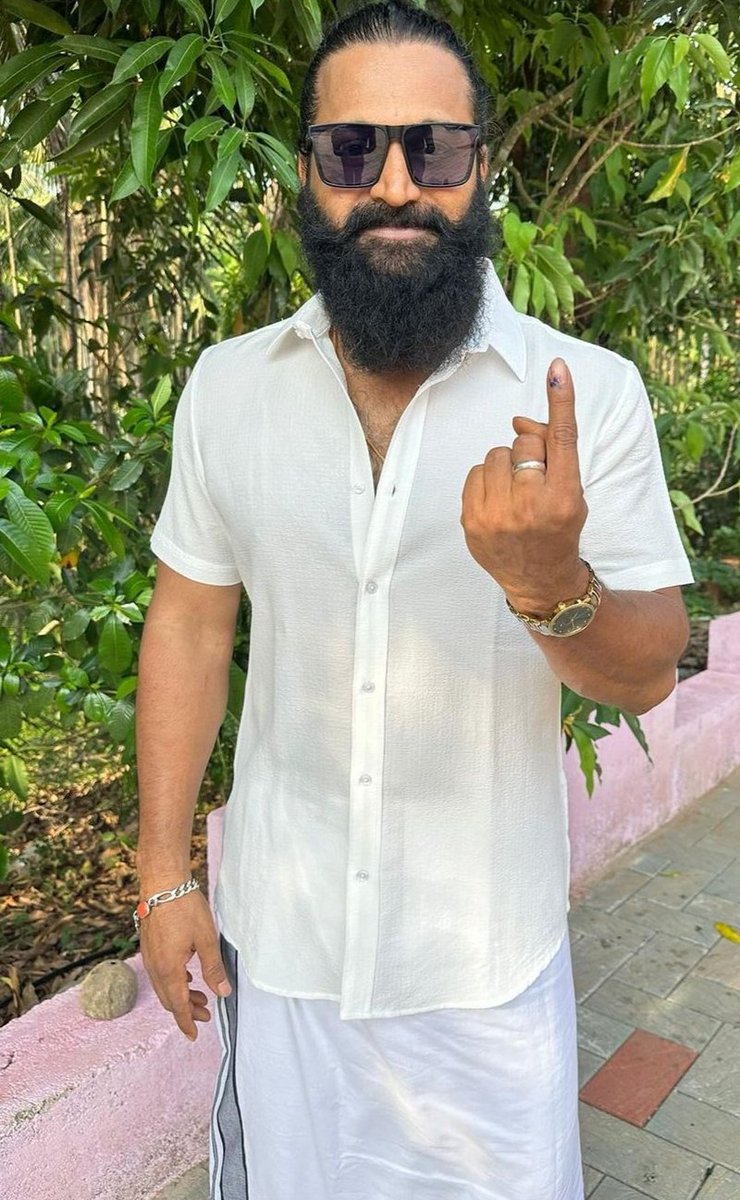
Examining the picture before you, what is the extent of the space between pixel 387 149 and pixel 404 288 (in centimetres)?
17

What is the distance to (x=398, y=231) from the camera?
4.31 ft

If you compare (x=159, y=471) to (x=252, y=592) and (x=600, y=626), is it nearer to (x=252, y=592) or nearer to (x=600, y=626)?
(x=252, y=592)

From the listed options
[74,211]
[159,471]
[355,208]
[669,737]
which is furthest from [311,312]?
[669,737]

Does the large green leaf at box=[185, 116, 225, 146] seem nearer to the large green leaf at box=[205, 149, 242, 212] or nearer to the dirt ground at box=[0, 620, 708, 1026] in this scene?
the large green leaf at box=[205, 149, 242, 212]

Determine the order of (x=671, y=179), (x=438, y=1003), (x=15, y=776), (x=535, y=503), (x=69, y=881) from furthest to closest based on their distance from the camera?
(x=69, y=881) → (x=671, y=179) → (x=15, y=776) → (x=438, y=1003) → (x=535, y=503)

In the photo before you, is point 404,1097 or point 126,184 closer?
point 404,1097

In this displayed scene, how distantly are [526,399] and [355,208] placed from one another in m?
0.35

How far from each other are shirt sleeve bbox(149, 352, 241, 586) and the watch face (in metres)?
0.59

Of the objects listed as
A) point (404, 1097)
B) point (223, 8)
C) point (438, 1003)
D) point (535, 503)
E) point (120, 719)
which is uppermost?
A: point (223, 8)

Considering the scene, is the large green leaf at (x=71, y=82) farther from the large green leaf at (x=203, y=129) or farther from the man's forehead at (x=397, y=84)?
the man's forehead at (x=397, y=84)

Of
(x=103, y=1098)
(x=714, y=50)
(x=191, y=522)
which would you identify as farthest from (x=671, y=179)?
(x=103, y=1098)

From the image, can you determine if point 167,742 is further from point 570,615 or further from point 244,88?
point 244,88

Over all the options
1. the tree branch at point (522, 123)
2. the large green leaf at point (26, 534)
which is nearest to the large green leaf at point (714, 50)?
the tree branch at point (522, 123)

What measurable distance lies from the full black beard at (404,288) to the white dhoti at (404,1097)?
877 mm
